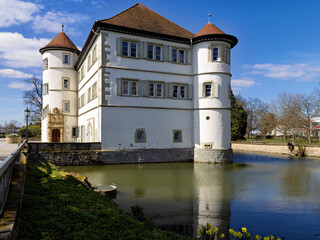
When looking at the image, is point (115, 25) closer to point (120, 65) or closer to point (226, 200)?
point (120, 65)

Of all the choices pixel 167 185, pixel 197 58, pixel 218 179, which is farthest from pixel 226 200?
pixel 197 58

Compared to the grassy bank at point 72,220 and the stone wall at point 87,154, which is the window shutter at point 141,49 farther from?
the grassy bank at point 72,220

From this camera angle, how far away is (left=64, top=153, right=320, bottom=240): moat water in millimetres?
7191

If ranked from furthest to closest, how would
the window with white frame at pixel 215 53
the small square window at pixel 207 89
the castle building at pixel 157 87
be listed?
1. the small square window at pixel 207 89
2. the window with white frame at pixel 215 53
3. the castle building at pixel 157 87

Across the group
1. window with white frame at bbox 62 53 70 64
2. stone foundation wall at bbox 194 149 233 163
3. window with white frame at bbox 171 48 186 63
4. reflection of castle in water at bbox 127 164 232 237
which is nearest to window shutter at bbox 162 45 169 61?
window with white frame at bbox 171 48 186 63

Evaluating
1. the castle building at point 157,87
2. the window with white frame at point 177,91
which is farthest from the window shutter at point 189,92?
the window with white frame at point 177,91

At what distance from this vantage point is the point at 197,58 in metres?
23.1

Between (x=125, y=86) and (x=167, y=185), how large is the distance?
10.9 m

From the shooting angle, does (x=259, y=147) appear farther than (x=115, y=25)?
Yes

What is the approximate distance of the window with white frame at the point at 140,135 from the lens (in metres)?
21.4

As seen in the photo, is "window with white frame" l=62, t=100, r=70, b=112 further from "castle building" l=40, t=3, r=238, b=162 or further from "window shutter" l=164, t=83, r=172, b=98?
"window shutter" l=164, t=83, r=172, b=98

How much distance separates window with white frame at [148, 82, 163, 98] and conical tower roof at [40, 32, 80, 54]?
1476 cm

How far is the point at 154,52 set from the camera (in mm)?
22266

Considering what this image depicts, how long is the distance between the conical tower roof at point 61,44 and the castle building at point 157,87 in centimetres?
788
